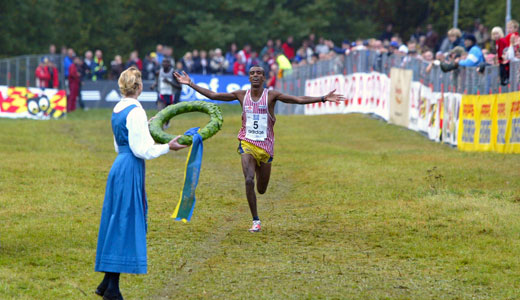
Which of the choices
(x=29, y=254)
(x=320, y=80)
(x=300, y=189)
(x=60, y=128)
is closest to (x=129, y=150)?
(x=29, y=254)

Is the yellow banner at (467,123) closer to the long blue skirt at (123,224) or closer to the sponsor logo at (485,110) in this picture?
the sponsor logo at (485,110)

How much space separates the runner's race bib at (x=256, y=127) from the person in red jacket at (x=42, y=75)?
2519 cm

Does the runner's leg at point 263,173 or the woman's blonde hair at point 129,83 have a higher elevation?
→ the woman's blonde hair at point 129,83

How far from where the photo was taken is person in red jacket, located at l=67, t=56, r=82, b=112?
1470 inches

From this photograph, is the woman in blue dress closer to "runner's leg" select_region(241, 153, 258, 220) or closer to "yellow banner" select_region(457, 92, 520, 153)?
"runner's leg" select_region(241, 153, 258, 220)

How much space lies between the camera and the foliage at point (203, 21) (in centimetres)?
5203

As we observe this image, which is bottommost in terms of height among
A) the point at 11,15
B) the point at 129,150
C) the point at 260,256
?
the point at 260,256

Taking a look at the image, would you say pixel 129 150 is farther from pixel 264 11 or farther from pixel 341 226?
pixel 264 11

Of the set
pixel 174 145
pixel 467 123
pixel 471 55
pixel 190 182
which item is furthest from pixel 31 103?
pixel 174 145

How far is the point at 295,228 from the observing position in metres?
12.4

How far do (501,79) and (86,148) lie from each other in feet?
35.3

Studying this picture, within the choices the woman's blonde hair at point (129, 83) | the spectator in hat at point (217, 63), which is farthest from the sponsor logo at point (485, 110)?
the spectator in hat at point (217, 63)

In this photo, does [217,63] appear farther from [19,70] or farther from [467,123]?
[467,123]

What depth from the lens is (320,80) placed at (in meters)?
34.4
